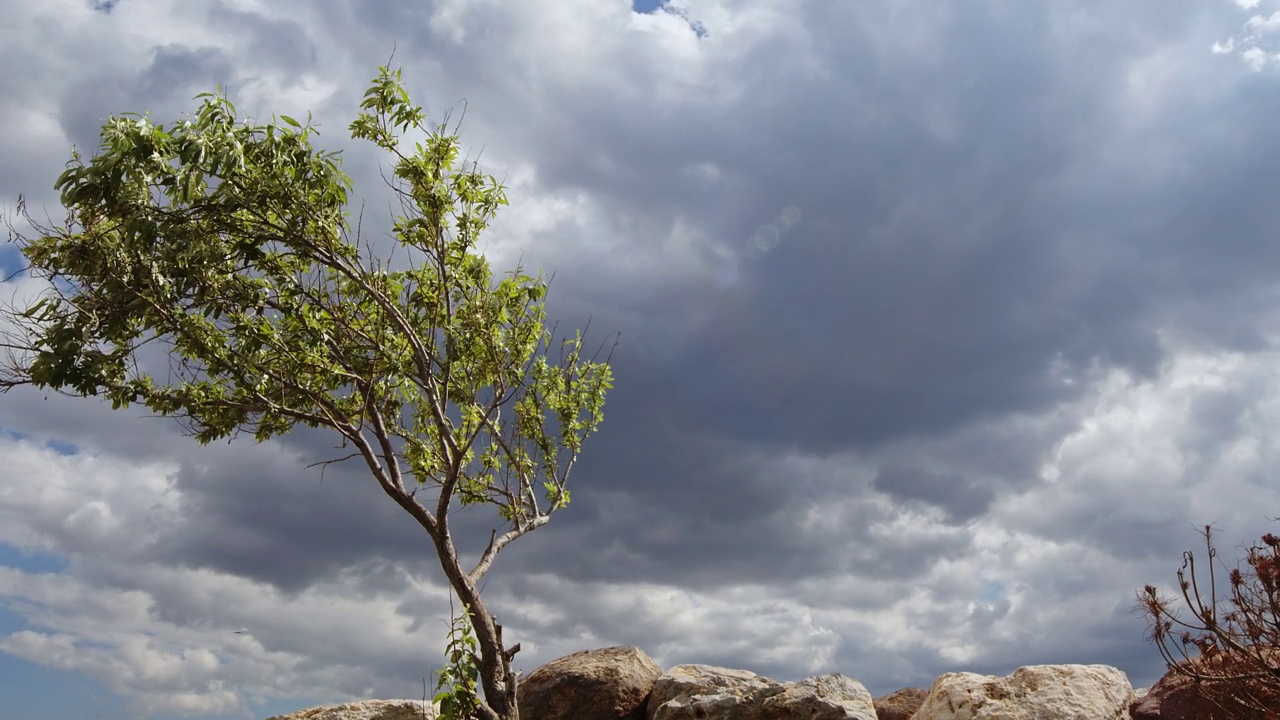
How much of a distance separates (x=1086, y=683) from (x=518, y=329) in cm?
1118

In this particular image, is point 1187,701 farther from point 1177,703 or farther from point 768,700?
point 768,700

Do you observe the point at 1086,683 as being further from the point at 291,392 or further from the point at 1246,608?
the point at 291,392

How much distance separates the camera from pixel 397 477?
1642cm

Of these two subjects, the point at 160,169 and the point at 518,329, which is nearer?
the point at 160,169

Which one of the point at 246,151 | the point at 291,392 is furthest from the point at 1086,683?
the point at 246,151

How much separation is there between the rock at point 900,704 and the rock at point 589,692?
415cm

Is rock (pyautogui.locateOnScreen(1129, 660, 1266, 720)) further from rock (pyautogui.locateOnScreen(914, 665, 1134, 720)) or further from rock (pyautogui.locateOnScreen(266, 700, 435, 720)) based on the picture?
rock (pyautogui.locateOnScreen(266, 700, 435, 720))

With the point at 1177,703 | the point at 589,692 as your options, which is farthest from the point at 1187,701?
the point at 589,692

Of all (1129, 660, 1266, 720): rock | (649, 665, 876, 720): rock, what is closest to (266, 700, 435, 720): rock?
(649, 665, 876, 720): rock

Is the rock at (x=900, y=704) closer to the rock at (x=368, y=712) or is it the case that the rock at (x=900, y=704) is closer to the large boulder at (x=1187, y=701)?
the large boulder at (x=1187, y=701)

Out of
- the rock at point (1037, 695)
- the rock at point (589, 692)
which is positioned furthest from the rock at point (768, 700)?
the rock at point (1037, 695)

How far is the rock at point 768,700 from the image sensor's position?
1459 cm

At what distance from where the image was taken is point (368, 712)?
1609cm

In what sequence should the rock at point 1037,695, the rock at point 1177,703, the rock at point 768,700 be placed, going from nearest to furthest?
the rock at point 1177,703, the rock at point 1037,695, the rock at point 768,700
